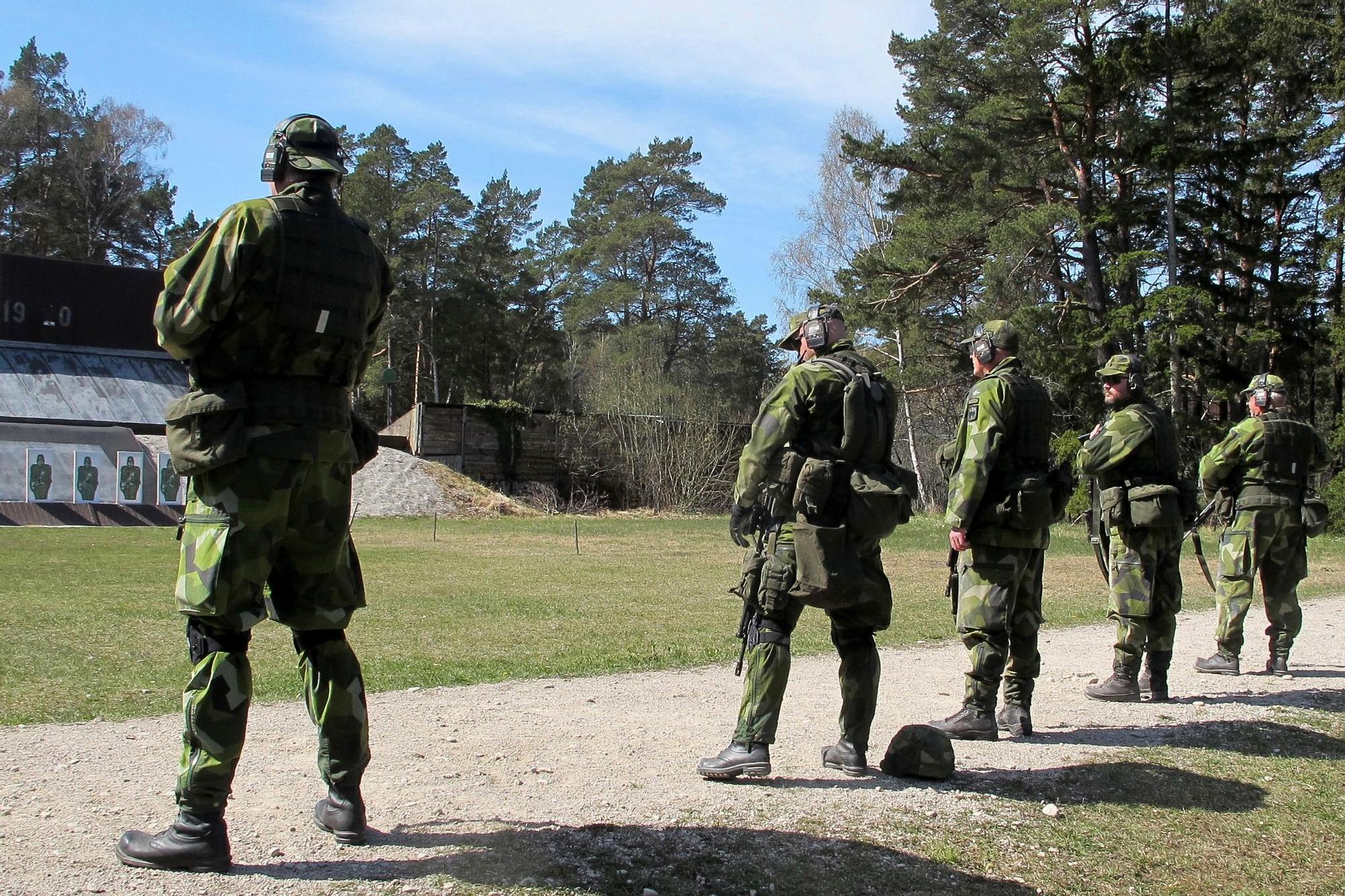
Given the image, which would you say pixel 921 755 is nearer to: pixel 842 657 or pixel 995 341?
pixel 842 657

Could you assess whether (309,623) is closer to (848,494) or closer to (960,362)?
(848,494)

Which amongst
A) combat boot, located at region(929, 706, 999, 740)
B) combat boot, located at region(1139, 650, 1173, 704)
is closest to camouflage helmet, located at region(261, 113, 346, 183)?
combat boot, located at region(929, 706, 999, 740)

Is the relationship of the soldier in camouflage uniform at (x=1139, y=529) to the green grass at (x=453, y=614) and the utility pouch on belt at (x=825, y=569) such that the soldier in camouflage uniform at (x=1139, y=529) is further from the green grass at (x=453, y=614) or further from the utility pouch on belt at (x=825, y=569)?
the utility pouch on belt at (x=825, y=569)

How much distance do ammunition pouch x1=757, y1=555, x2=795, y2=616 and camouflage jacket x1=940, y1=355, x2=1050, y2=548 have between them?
1406 mm

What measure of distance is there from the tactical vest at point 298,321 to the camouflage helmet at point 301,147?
0.14m

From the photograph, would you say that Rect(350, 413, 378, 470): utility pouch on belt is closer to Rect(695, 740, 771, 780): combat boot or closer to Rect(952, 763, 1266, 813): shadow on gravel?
Rect(695, 740, 771, 780): combat boot

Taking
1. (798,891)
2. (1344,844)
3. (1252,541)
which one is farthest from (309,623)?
(1252,541)

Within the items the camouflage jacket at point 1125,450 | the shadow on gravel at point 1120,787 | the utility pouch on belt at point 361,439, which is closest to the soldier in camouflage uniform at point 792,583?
the shadow on gravel at point 1120,787

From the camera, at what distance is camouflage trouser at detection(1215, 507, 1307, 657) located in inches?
339

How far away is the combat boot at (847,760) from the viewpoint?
5.30 m

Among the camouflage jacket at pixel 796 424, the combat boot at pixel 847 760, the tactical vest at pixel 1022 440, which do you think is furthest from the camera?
the tactical vest at pixel 1022 440

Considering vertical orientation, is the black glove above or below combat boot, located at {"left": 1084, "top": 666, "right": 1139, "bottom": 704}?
above

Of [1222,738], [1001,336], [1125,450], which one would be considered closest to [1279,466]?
[1125,450]

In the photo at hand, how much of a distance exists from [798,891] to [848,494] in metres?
1.79
